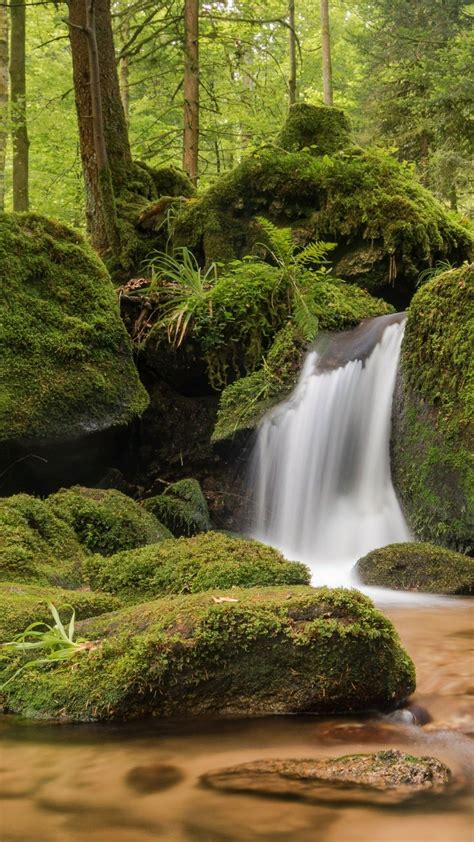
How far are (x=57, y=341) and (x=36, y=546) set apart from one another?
2676mm

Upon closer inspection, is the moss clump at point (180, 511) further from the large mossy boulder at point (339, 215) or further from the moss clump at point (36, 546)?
the large mossy boulder at point (339, 215)

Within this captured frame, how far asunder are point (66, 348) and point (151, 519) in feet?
6.50

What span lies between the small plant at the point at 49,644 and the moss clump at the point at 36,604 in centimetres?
7

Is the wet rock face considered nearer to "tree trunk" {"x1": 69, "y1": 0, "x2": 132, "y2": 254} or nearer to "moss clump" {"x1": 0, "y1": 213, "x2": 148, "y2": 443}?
"moss clump" {"x1": 0, "y1": 213, "x2": 148, "y2": 443}

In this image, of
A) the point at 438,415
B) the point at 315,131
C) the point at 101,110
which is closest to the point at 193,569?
the point at 438,415

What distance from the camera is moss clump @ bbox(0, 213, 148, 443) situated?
6016 millimetres

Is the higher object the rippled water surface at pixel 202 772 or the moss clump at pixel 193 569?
the moss clump at pixel 193 569

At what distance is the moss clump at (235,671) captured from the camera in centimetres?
233

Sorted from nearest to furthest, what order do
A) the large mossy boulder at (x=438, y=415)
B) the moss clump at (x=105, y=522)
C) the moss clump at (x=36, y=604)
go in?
the moss clump at (x=36, y=604) → the moss clump at (x=105, y=522) → the large mossy boulder at (x=438, y=415)

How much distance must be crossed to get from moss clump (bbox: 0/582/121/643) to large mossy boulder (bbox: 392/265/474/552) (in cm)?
295

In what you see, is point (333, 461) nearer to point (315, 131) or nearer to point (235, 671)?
point (235, 671)

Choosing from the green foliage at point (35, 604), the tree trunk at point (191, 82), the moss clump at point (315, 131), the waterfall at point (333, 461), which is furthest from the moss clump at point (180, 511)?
the tree trunk at point (191, 82)

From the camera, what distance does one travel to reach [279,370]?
7.30 meters

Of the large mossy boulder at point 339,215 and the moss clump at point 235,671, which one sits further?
the large mossy boulder at point 339,215
